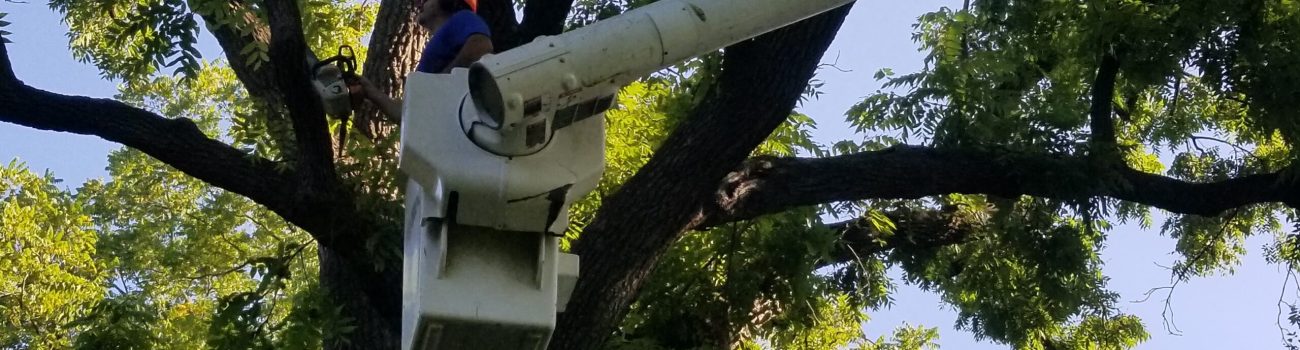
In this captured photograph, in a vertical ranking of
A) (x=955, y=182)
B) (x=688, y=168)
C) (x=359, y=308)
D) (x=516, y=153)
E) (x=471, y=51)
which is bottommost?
(x=516, y=153)

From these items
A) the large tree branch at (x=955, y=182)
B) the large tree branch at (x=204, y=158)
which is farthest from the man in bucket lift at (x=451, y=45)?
the large tree branch at (x=955, y=182)

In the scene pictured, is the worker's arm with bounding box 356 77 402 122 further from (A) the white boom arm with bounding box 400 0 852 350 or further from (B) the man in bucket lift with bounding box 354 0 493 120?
(A) the white boom arm with bounding box 400 0 852 350

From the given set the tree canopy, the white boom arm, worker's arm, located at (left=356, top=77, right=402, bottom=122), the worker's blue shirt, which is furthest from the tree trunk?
the white boom arm

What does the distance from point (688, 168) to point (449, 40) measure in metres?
1.54

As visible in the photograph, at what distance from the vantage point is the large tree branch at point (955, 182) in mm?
6395

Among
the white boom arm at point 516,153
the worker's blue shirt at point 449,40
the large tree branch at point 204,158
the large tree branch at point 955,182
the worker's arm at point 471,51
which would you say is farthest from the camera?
the large tree branch at point 955,182

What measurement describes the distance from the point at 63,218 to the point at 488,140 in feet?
36.2

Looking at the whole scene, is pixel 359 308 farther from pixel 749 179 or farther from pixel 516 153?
pixel 516 153

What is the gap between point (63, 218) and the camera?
44.0 feet

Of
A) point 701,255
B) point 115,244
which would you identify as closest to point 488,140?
point 701,255

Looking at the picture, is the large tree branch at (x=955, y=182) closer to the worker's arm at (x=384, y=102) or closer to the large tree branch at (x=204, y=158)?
the large tree branch at (x=204, y=158)

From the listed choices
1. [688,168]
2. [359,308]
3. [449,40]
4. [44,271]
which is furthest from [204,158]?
[44,271]

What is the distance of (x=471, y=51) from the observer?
14.7 feet

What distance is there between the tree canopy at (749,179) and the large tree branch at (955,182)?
0.04ft
